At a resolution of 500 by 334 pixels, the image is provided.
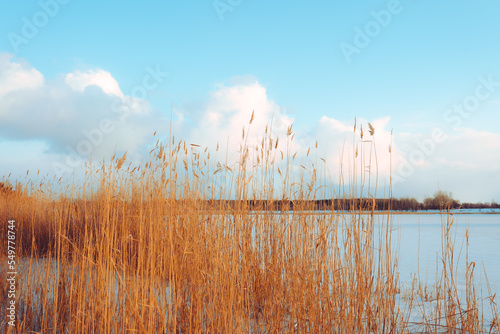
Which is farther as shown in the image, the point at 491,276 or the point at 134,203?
the point at 134,203

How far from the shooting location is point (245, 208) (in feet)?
8.42

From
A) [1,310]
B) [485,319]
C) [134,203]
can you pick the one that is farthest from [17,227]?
[485,319]

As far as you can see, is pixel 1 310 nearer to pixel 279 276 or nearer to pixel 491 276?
pixel 279 276

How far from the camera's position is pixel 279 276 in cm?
243

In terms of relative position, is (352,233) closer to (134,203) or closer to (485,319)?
(485,319)

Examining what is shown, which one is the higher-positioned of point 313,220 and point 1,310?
point 313,220

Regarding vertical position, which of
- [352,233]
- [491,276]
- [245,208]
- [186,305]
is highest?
[245,208]

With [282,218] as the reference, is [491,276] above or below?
below

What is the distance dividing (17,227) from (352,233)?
4.78 m

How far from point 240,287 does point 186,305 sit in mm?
447

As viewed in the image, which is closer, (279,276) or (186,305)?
(186,305)

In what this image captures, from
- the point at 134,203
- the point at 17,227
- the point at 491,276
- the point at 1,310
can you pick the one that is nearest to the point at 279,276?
the point at 1,310

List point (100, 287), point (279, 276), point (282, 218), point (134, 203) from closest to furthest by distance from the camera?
point (100, 287) < point (279, 276) < point (282, 218) < point (134, 203)

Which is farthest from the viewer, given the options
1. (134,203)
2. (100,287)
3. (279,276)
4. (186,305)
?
(134,203)
